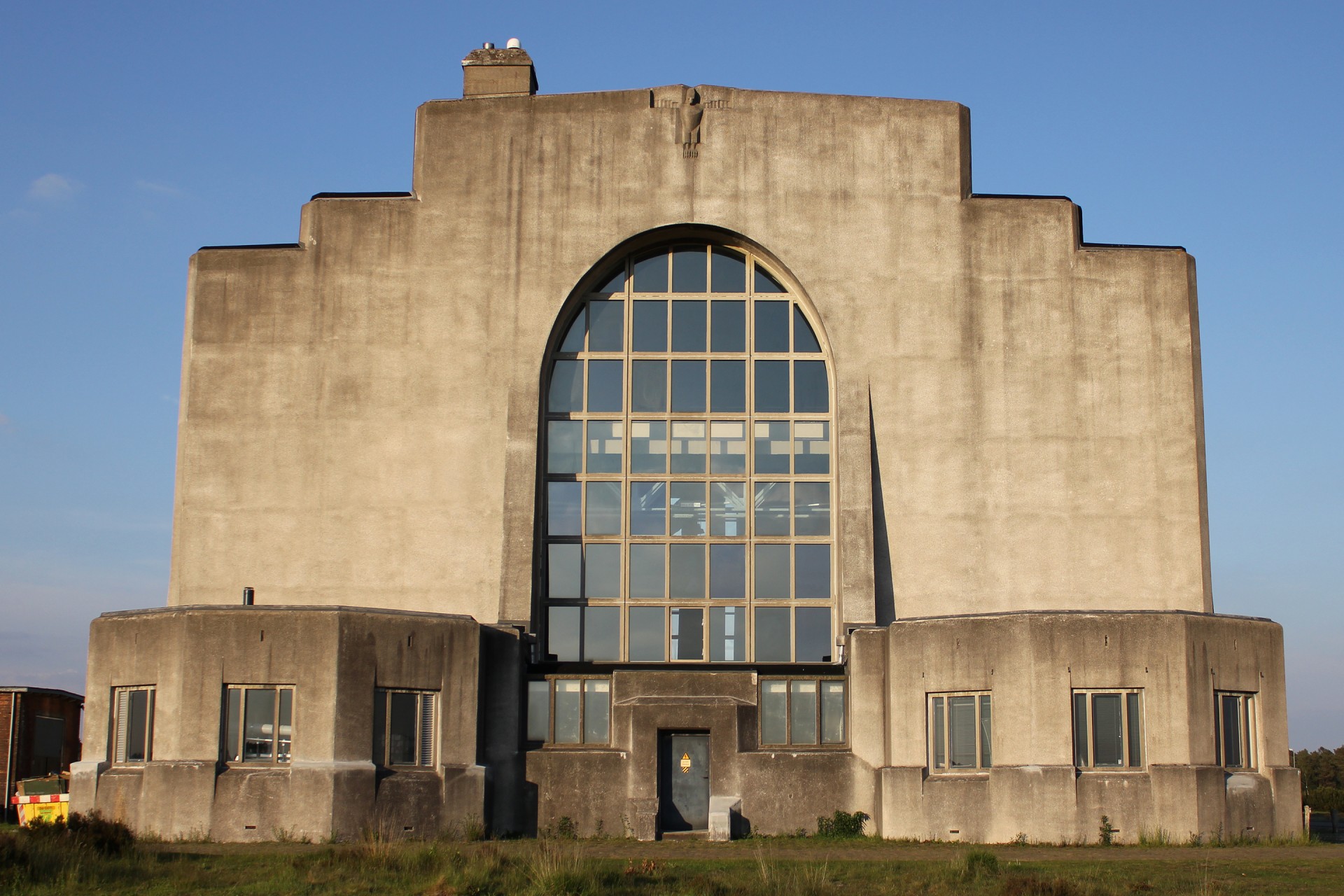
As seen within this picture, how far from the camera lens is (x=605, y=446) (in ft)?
93.8

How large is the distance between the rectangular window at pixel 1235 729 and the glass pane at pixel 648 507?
10.3 metres

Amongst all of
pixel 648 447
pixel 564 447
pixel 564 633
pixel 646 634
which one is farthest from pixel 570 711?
pixel 648 447

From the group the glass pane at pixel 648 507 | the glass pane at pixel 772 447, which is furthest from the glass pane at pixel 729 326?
the glass pane at pixel 648 507

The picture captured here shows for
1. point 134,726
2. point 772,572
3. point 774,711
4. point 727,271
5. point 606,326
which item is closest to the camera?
point 134,726

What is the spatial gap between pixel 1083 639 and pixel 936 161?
33.6 ft

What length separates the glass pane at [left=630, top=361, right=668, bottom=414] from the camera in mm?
28703

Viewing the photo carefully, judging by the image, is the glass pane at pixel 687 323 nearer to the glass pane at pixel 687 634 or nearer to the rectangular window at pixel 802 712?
the glass pane at pixel 687 634

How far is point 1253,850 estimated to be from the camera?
22016 mm

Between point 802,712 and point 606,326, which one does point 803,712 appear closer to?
point 802,712

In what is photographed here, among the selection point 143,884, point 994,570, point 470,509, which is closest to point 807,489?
point 994,570

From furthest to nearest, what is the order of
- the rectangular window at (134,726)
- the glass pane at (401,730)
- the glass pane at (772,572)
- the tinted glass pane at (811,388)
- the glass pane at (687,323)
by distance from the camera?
1. the glass pane at (687,323)
2. the tinted glass pane at (811,388)
3. the glass pane at (772,572)
4. the glass pane at (401,730)
5. the rectangular window at (134,726)

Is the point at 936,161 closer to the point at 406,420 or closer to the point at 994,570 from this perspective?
the point at 994,570

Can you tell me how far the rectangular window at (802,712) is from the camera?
2655 centimetres

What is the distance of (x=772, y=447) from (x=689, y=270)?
391cm
